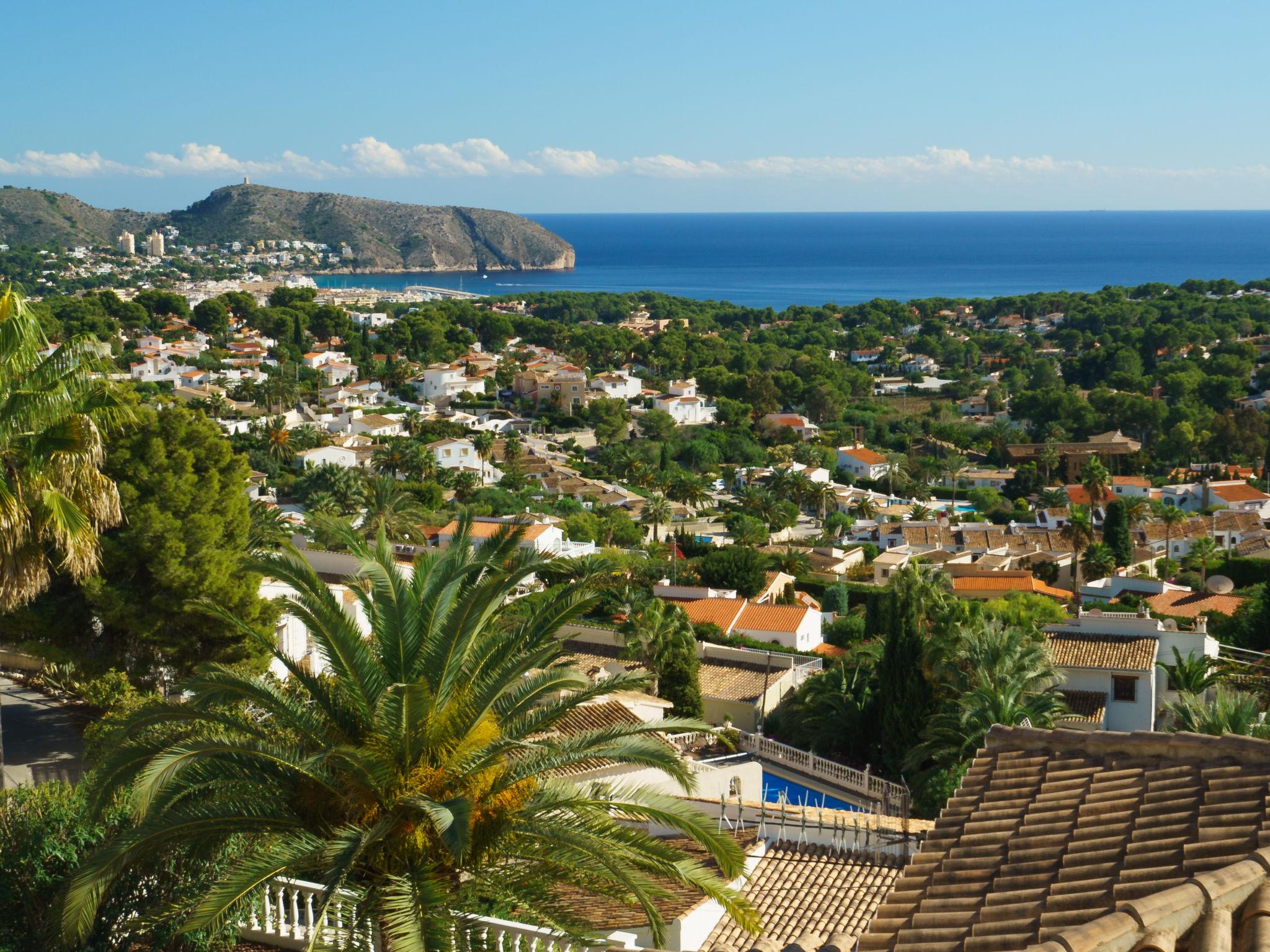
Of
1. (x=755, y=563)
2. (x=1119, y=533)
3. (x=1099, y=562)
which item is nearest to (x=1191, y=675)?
(x=755, y=563)

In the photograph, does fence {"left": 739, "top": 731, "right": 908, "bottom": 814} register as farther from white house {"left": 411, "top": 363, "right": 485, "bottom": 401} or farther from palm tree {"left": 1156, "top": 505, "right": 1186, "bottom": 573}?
white house {"left": 411, "top": 363, "right": 485, "bottom": 401}

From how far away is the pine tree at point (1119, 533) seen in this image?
4869cm

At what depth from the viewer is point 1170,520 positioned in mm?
50219

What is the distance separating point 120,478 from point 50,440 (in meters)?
7.01

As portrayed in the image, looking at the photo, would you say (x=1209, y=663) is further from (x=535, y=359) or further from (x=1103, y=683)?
(x=535, y=359)

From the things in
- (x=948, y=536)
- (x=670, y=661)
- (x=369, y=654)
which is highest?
(x=369, y=654)

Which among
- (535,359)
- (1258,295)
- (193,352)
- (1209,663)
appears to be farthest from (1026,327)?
(1209,663)

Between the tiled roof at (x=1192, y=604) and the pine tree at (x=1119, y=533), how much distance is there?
31.9 ft

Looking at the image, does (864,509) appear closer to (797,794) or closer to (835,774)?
(835,774)

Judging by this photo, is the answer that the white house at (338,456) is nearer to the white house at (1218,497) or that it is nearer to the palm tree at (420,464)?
the palm tree at (420,464)

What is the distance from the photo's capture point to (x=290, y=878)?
7887mm

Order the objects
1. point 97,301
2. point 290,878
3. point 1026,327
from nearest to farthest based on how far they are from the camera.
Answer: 1. point 290,878
2. point 97,301
3. point 1026,327

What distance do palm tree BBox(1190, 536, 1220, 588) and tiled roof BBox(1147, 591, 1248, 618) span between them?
18.6 feet

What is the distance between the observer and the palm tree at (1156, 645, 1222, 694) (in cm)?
2277
